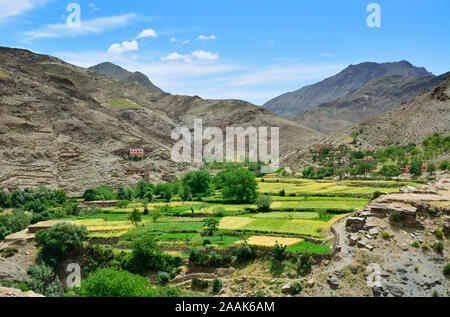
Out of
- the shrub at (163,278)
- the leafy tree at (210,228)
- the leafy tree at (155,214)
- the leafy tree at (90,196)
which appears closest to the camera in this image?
the shrub at (163,278)

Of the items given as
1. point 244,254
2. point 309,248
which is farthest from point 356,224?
point 244,254

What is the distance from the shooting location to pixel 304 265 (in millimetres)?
25359

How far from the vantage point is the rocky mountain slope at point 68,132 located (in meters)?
70.5

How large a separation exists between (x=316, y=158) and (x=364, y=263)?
241ft

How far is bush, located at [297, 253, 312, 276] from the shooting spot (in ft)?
82.6

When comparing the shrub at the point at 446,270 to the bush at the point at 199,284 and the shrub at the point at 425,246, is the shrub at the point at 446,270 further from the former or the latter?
the bush at the point at 199,284

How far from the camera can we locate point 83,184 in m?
69.8

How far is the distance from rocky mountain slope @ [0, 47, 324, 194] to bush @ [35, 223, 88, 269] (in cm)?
3555

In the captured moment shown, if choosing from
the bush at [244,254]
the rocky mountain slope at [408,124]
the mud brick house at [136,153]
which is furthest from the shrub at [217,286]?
the rocky mountain slope at [408,124]

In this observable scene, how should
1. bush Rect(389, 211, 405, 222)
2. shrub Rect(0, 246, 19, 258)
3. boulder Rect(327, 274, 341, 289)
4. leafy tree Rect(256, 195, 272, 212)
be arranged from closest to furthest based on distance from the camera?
boulder Rect(327, 274, 341, 289), bush Rect(389, 211, 405, 222), shrub Rect(0, 246, 19, 258), leafy tree Rect(256, 195, 272, 212)

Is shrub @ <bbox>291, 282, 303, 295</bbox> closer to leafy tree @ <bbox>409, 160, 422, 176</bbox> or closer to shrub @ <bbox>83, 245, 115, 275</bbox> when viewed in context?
shrub @ <bbox>83, 245, 115, 275</bbox>

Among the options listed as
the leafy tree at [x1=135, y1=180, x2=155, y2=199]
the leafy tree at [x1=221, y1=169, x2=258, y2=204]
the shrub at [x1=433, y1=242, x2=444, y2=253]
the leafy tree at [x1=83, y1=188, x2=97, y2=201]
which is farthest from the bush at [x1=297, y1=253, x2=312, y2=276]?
the leafy tree at [x1=83, y1=188, x2=97, y2=201]

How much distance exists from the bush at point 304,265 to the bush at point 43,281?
58.8 ft
